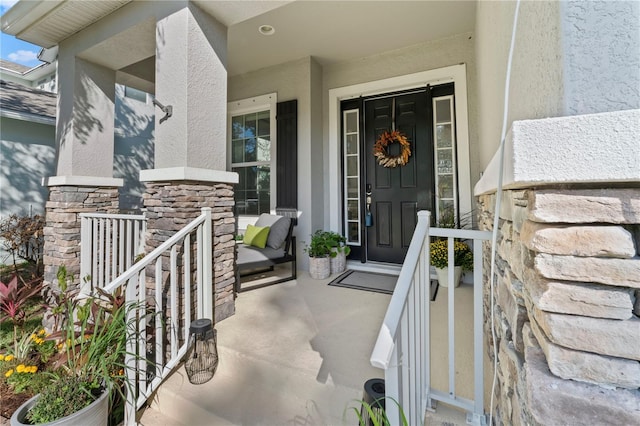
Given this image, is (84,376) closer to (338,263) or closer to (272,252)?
(272,252)

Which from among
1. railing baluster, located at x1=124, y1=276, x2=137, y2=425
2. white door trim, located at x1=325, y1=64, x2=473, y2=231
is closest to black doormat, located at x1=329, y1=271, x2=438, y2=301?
white door trim, located at x1=325, y1=64, x2=473, y2=231

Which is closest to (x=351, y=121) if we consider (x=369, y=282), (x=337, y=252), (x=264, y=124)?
(x=264, y=124)

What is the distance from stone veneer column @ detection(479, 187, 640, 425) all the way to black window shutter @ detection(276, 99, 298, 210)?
3535 mm

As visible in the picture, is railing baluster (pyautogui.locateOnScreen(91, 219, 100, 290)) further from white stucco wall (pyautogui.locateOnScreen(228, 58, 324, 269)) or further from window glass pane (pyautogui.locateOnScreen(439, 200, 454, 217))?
window glass pane (pyautogui.locateOnScreen(439, 200, 454, 217))

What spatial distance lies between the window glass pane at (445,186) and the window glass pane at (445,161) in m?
0.08

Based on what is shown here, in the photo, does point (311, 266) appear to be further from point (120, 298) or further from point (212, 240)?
point (120, 298)

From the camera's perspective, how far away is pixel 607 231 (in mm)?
688

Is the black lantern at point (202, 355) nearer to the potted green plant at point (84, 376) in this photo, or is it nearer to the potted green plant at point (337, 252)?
the potted green plant at point (84, 376)

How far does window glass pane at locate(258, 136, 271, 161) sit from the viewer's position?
15.2 ft

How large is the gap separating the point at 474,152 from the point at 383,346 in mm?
3362

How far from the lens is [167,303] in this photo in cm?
220

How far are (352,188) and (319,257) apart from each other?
4.04 ft

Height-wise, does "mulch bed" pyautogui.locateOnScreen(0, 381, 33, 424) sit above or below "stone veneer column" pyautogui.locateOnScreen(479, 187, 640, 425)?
below

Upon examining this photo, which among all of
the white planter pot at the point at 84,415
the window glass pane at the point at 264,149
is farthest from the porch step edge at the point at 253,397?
the window glass pane at the point at 264,149
